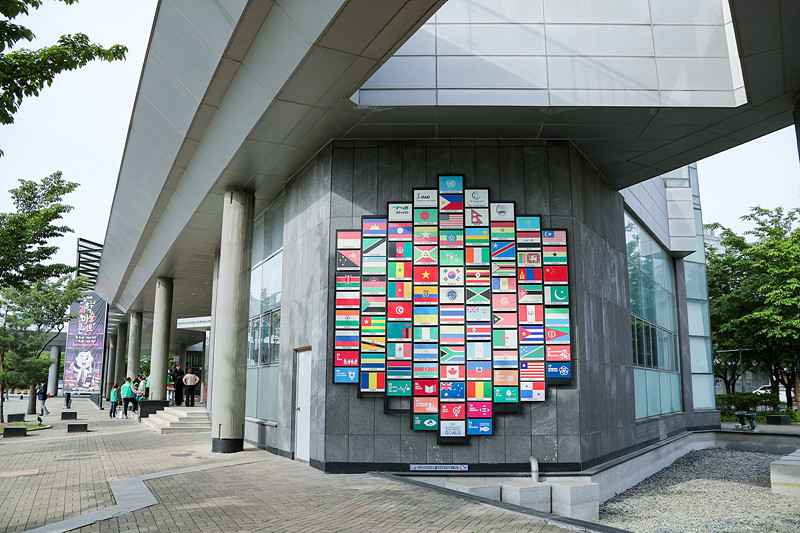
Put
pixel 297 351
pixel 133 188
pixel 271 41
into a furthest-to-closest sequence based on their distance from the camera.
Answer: pixel 133 188 < pixel 297 351 < pixel 271 41

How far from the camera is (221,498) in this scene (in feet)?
27.2

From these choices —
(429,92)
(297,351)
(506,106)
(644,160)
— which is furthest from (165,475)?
(644,160)

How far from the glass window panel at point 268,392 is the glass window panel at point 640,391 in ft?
31.1

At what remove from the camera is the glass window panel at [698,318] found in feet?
84.2

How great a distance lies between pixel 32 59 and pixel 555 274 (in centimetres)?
918

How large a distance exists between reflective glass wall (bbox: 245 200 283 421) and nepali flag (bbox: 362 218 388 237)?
416 centimetres

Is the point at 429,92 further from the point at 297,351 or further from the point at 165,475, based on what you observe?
the point at 165,475

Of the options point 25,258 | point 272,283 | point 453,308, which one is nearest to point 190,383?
point 25,258

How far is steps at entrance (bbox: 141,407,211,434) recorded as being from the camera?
63.9 feet

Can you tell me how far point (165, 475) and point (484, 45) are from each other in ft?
31.4

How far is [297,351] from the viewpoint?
1290 cm

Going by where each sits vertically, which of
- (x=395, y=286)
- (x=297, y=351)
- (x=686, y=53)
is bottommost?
(x=297, y=351)

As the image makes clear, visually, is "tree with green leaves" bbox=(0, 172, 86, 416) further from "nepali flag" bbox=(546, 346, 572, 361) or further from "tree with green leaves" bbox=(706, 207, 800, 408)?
"tree with green leaves" bbox=(706, 207, 800, 408)

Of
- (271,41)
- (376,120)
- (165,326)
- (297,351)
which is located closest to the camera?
(271,41)
